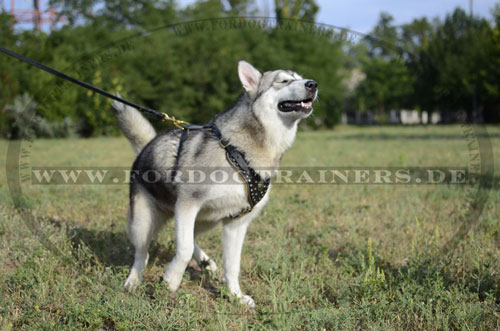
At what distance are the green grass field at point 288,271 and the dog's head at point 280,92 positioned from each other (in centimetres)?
129

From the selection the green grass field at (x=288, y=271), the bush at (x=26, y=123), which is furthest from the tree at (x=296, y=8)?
the green grass field at (x=288, y=271)

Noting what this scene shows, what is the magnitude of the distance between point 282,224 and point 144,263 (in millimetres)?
1839

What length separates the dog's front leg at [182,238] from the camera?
2.98 metres

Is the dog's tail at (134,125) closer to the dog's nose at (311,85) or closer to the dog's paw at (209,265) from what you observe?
the dog's paw at (209,265)

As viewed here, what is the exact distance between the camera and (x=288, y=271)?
3.57m

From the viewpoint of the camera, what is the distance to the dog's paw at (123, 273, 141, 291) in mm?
3230

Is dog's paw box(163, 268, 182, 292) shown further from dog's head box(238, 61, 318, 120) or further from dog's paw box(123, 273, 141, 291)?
dog's head box(238, 61, 318, 120)

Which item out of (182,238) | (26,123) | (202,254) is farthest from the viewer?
(26,123)

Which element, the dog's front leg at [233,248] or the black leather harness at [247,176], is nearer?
the black leather harness at [247,176]

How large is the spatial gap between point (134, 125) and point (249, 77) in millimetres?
1332

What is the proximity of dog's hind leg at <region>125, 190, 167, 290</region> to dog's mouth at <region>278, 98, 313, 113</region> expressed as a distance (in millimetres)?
1388

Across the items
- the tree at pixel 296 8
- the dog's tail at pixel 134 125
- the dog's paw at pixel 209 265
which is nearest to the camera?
the dog's paw at pixel 209 265

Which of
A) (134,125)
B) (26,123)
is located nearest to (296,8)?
(26,123)

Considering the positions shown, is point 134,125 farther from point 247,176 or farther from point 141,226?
point 247,176
